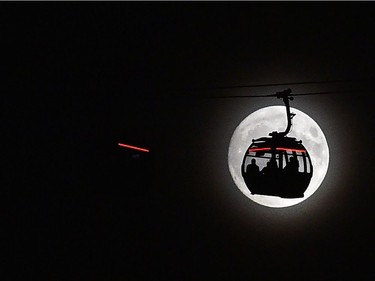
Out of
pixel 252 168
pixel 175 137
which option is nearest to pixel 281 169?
pixel 252 168

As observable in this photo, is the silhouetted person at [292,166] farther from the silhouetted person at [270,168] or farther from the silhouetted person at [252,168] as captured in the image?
the silhouetted person at [252,168]

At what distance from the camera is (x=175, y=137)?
15.3ft

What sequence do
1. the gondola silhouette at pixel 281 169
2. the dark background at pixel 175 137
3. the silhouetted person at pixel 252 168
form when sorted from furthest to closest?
1. the dark background at pixel 175 137
2. the silhouetted person at pixel 252 168
3. the gondola silhouette at pixel 281 169

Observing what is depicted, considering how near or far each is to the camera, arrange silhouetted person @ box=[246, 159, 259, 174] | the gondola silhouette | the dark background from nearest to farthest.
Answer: the gondola silhouette < silhouetted person @ box=[246, 159, 259, 174] < the dark background

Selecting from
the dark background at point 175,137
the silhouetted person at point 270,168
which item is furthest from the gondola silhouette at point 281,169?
the dark background at point 175,137

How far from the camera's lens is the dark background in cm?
452

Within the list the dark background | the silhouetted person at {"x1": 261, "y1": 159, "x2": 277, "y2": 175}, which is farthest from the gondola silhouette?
the dark background

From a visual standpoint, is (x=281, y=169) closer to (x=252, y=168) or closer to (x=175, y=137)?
(x=252, y=168)

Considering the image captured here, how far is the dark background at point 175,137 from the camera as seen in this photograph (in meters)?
4.52

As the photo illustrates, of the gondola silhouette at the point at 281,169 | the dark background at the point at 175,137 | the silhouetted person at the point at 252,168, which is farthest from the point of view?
the dark background at the point at 175,137

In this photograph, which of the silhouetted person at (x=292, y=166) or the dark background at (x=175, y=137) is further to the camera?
the dark background at (x=175, y=137)

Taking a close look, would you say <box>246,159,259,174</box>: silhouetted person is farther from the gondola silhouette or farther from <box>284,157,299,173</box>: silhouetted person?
<box>284,157,299,173</box>: silhouetted person

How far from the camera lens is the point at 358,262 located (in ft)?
14.8

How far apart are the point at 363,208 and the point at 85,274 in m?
2.33
